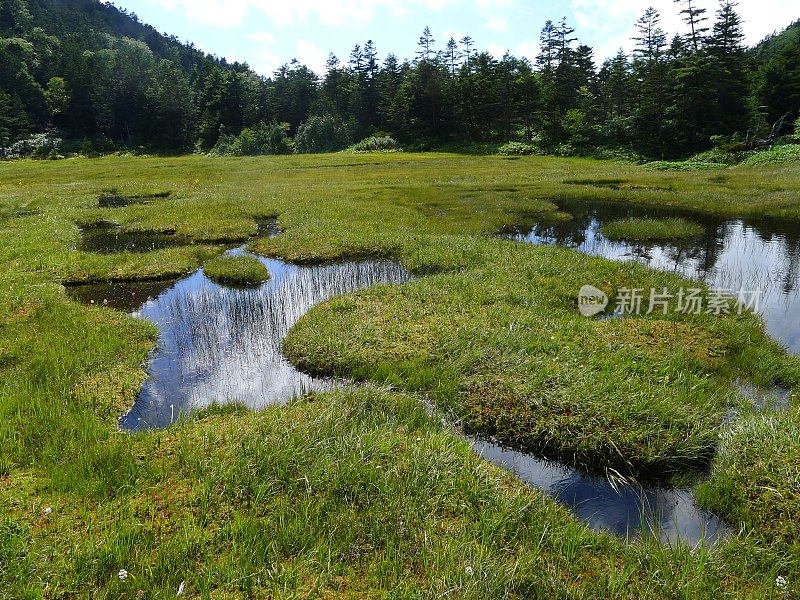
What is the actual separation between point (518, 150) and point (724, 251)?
55.0 m

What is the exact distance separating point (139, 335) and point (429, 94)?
79.6m

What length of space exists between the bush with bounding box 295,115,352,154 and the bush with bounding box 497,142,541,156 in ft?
92.8

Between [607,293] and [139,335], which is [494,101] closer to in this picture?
[607,293]

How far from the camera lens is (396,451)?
22.4 feet

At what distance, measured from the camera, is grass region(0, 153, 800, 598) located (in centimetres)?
489

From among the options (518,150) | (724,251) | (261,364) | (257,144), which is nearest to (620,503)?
(261,364)

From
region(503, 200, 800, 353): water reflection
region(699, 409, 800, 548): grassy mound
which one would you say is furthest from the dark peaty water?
region(503, 200, 800, 353): water reflection

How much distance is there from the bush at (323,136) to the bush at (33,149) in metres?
39.5

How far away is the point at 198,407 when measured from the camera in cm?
874

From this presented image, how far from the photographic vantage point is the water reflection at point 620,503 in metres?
5.98

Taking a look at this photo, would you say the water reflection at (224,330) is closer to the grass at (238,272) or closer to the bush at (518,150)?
the grass at (238,272)

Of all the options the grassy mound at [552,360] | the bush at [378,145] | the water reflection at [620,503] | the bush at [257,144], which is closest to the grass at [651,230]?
the grassy mound at [552,360]

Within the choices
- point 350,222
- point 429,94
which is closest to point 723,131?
point 429,94

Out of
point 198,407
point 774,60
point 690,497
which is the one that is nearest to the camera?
point 690,497
